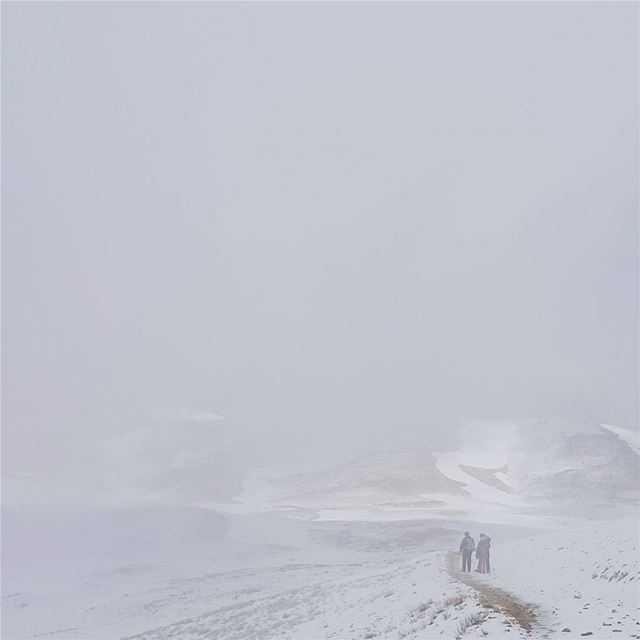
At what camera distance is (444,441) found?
18038 cm

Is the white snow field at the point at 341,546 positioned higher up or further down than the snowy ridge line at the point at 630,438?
further down

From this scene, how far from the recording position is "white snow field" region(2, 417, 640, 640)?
1836 cm

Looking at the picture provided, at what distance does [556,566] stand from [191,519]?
69.0 meters

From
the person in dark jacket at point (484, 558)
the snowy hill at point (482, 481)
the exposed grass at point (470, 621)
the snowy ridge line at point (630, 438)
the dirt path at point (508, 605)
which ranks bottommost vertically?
the exposed grass at point (470, 621)

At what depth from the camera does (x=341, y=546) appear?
61.7m

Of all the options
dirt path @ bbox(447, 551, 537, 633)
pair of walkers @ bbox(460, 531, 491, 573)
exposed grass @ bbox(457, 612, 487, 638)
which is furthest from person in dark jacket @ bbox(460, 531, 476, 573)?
exposed grass @ bbox(457, 612, 487, 638)

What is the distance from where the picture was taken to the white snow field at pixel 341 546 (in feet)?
60.2

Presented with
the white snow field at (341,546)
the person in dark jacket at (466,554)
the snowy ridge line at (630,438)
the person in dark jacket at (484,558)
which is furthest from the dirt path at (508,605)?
the snowy ridge line at (630,438)

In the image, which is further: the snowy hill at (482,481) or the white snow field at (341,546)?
the snowy hill at (482,481)

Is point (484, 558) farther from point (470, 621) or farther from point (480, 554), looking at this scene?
point (470, 621)

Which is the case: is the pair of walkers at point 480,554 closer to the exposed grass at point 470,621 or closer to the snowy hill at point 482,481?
the exposed grass at point 470,621

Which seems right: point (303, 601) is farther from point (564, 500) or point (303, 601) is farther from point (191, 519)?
point (564, 500)

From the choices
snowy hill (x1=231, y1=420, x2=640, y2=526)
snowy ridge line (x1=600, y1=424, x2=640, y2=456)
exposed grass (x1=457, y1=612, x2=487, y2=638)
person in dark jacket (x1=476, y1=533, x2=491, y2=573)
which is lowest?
exposed grass (x1=457, y1=612, x2=487, y2=638)

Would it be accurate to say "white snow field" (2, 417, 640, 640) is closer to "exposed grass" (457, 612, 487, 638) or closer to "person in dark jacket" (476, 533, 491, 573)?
"exposed grass" (457, 612, 487, 638)
